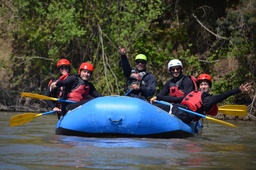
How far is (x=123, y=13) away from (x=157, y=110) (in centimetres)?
726

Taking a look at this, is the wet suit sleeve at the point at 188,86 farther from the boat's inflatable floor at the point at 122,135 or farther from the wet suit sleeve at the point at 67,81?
the wet suit sleeve at the point at 67,81

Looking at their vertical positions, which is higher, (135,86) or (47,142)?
(135,86)

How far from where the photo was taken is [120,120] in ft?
28.5

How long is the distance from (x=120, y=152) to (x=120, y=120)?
4.89 ft

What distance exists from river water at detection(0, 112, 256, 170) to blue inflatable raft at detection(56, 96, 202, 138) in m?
0.15

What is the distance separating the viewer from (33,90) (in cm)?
1689

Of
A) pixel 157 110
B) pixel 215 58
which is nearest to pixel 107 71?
pixel 215 58

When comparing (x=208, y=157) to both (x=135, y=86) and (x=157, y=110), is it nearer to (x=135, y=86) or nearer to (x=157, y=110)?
(x=157, y=110)

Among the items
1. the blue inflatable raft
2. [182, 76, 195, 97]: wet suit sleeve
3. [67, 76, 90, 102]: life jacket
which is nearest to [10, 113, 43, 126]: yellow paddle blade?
[67, 76, 90, 102]: life jacket

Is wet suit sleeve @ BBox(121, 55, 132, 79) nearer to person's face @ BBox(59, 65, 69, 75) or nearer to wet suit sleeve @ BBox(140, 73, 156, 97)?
wet suit sleeve @ BBox(140, 73, 156, 97)

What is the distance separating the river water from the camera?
20.7 ft

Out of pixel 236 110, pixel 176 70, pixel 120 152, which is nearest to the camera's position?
pixel 120 152

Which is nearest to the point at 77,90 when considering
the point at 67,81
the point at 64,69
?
the point at 67,81

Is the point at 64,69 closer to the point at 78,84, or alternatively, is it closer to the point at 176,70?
the point at 78,84
